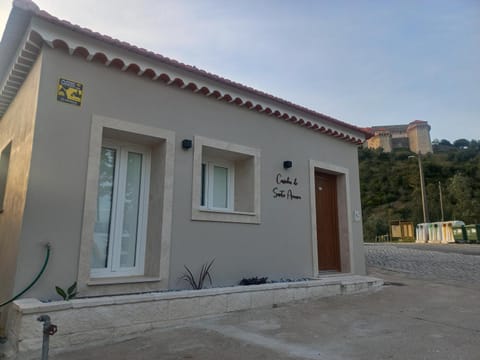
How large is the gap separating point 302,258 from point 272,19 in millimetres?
5637

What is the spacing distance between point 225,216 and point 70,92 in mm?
2960

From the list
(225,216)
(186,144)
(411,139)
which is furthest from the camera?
(411,139)

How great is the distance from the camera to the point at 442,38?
7.78 meters

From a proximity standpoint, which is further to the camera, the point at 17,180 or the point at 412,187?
the point at 412,187

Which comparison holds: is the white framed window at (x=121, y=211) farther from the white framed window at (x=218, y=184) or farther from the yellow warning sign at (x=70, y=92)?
the white framed window at (x=218, y=184)

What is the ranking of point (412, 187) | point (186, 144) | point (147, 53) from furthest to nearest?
point (412, 187) → point (186, 144) → point (147, 53)

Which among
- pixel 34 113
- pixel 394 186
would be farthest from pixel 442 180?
pixel 34 113

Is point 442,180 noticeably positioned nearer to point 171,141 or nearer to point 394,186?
point 394,186

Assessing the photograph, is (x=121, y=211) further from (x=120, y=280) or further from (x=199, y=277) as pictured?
(x=199, y=277)

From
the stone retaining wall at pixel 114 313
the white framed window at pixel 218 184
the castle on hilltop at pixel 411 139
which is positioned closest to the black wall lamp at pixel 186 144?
the white framed window at pixel 218 184

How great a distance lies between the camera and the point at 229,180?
21.0 ft

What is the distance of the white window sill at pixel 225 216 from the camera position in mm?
5364

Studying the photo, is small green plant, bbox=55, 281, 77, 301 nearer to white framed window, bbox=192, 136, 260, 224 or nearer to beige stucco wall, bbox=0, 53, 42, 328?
beige stucco wall, bbox=0, 53, 42, 328

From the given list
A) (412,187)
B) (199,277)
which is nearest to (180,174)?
(199,277)
